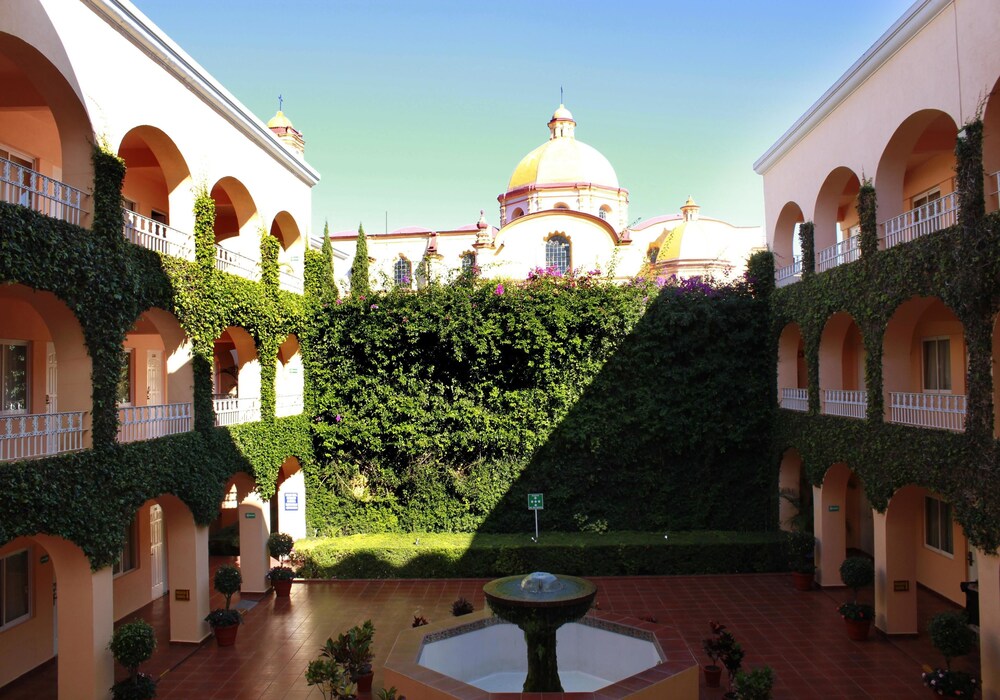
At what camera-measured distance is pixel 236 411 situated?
16172 millimetres

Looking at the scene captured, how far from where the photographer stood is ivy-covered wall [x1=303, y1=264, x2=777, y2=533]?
19328 mm

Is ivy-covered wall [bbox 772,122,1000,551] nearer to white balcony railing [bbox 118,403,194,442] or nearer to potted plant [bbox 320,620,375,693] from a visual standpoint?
potted plant [bbox 320,620,375,693]

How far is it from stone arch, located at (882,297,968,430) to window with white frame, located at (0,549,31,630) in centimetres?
1564

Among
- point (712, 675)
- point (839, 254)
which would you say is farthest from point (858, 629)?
point (839, 254)

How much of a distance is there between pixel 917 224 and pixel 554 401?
9.60 m

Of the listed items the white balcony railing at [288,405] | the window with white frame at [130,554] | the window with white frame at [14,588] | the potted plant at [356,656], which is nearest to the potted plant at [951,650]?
the potted plant at [356,656]

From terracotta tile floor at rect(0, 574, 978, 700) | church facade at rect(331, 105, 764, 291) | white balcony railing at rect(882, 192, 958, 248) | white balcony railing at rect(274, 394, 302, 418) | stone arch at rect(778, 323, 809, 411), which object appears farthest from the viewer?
A: church facade at rect(331, 105, 764, 291)

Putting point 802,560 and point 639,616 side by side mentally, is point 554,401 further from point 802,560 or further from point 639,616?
point 802,560

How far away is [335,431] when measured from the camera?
19.8m

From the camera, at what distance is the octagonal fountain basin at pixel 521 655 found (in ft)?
33.7

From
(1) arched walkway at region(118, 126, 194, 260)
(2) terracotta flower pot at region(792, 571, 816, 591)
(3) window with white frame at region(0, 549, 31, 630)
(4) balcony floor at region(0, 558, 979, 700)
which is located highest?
(1) arched walkway at region(118, 126, 194, 260)

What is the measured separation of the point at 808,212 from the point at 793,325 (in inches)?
117

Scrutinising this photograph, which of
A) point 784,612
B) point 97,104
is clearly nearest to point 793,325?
point 784,612

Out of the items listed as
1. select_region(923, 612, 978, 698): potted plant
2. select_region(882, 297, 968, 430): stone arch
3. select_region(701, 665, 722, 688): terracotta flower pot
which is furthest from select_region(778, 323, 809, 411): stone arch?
select_region(701, 665, 722, 688): terracotta flower pot
